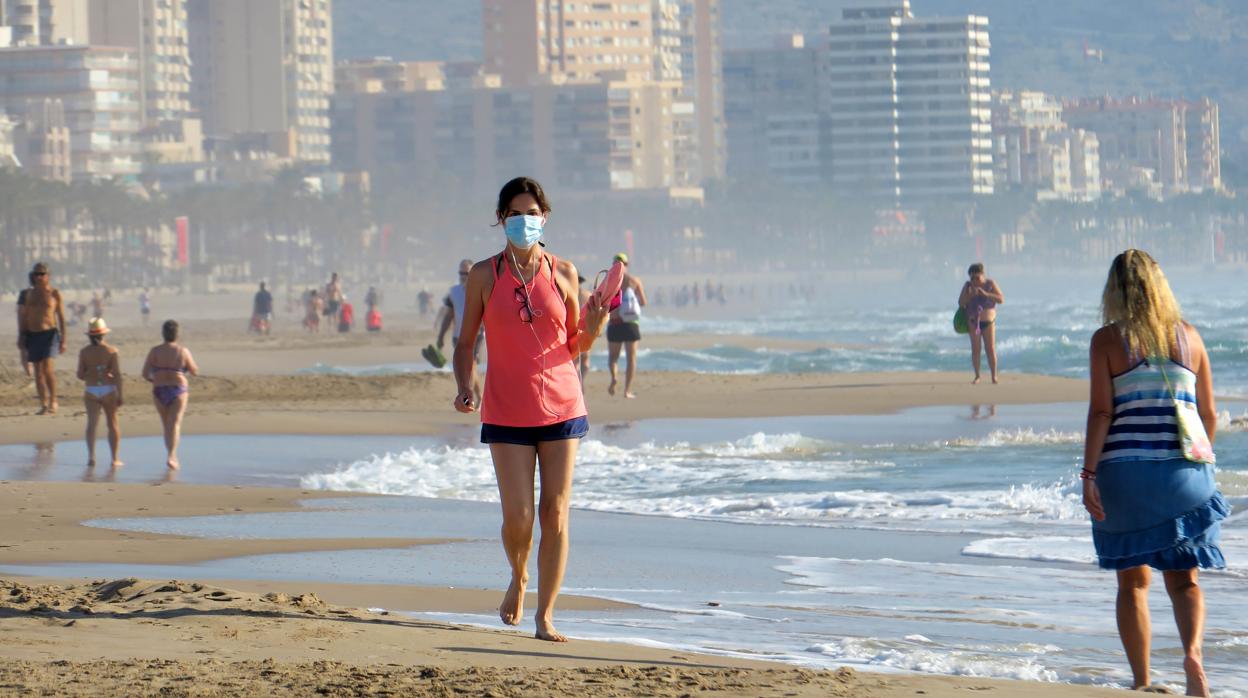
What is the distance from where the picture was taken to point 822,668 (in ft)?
19.8

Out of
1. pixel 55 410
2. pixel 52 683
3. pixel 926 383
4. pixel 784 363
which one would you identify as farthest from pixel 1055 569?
pixel 784 363

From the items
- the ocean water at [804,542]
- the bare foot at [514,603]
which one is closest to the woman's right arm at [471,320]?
the bare foot at [514,603]

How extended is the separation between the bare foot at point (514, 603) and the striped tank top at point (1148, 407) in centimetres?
206

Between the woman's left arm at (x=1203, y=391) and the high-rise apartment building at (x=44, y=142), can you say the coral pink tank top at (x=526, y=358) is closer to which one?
the woman's left arm at (x=1203, y=391)

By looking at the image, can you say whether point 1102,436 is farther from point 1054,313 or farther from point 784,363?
point 1054,313

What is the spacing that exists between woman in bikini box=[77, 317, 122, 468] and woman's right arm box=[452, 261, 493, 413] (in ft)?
25.1

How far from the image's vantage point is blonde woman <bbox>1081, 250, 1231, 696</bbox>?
5.66 meters

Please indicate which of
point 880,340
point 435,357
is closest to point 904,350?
point 880,340

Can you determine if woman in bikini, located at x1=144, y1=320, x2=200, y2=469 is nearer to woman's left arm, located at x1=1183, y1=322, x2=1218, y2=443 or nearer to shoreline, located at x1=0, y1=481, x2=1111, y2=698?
shoreline, located at x1=0, y1=481, x2=1111, y2=698

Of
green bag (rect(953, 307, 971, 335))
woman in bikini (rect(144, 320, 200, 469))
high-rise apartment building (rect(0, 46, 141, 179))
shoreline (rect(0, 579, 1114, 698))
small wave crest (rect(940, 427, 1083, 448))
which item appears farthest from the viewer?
high-rise apartment building (rect(0, 46, 141, 179))

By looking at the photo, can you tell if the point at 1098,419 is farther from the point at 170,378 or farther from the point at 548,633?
the point at 170,378

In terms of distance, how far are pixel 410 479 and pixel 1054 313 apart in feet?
257

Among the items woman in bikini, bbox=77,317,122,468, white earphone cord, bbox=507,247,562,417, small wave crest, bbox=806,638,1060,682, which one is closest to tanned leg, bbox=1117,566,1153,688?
small wave crest, bbox=806,638,1060,682

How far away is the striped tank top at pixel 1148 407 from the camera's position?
570 centimetres
